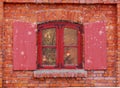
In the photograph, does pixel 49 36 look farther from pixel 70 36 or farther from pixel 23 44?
pixel 23 44

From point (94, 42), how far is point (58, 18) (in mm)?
986

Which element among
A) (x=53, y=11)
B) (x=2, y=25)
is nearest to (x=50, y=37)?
(x=53, y=11)

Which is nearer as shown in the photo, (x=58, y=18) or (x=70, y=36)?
(x=58, y=18)

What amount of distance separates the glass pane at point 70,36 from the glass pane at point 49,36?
28 cm

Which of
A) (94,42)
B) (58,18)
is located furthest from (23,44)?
(94,42)

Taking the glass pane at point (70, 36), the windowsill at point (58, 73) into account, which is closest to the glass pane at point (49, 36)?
the glass pane at point (70, 36)

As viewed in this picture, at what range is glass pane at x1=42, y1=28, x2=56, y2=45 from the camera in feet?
28.2

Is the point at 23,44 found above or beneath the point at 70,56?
above

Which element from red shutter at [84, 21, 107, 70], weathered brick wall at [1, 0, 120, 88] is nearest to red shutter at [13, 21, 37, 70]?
weathered brick wall at [1, 0, 120, 88]

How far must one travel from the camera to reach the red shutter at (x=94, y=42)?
8.45 metres

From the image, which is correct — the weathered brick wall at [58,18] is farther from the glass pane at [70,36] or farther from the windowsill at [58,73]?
the glass pane at [70,36]

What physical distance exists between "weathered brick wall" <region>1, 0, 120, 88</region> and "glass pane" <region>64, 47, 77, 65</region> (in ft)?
1.32

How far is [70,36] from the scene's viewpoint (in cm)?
864

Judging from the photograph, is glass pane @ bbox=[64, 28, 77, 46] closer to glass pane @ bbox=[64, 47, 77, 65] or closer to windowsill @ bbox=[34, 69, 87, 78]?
glass pane @ bbox=[64, 47, 77, 65]
